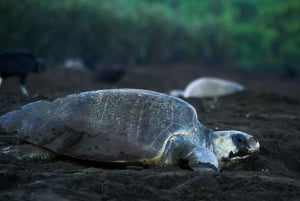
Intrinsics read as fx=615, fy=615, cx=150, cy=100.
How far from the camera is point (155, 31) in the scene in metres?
21.2

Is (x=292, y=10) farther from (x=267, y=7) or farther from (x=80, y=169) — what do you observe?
(x=80, y=169)

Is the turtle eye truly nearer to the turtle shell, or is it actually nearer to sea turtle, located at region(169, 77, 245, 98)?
the turtle shell

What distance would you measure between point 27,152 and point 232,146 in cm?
132

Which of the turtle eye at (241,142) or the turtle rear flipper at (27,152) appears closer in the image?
the turtle rear flipper at (27,152)

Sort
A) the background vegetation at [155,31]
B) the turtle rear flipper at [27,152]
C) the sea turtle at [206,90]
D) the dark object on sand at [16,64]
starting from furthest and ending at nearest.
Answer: the background vegetation at [155,31] → the sea turtle at [206,90] → the dark object on sand at [16,64] → the turtle rear flipper at [27,152]

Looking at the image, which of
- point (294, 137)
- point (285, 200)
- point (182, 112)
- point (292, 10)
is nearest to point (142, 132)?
point (182, 112)

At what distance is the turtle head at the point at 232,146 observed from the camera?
4000 millimetres

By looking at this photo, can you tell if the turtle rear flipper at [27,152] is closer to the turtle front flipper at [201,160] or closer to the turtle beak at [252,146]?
→ the turtle front flipper at [201,160]

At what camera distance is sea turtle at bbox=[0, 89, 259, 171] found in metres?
3.56

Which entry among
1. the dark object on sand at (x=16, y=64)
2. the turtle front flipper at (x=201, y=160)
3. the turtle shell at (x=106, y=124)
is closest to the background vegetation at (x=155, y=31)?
the dark object on sand at (x=16, y=64)

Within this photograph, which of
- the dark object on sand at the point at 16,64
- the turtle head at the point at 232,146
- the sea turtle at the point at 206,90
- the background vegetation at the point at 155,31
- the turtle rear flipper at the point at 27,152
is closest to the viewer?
the turtle rear flipper at the point at 27,152

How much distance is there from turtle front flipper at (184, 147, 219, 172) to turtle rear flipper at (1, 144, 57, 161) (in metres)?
0.81

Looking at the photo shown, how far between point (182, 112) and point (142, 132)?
0.33 meters

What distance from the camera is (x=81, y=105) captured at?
3.75m
